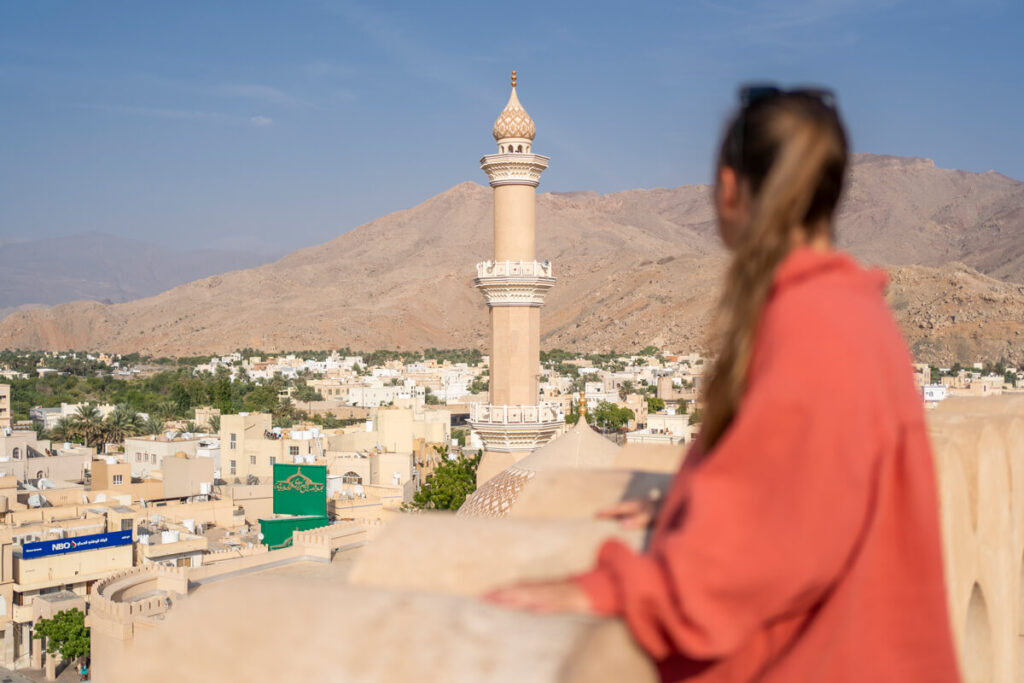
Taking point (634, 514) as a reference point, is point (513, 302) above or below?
above

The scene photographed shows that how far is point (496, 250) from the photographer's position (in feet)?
53.6

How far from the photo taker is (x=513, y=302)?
16078mm

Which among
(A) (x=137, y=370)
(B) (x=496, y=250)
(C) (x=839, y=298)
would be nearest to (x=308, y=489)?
(B) (x=496, y=250)

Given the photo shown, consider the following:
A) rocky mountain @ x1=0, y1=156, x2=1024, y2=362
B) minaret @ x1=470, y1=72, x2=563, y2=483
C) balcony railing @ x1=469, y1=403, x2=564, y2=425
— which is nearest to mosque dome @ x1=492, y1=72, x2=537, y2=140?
minaret @ x1=470, y1=72, x2=563, y2=483

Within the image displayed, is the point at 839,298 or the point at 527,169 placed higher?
the point at 527,169

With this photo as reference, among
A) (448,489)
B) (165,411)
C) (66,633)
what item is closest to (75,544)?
(66,633)

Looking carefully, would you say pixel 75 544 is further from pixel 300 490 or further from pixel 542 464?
pixel 542 464

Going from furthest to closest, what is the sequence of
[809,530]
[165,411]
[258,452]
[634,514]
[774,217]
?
[165,411]
[258,452]
[634,514]
[774,217]
[809,530]

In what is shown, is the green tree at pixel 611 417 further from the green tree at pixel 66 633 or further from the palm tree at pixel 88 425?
the green tree at pixel 66 633

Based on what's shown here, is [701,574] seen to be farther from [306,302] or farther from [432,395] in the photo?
[306,302]

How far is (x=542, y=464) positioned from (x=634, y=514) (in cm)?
1139

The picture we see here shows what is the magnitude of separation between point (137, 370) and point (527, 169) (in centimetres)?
6970

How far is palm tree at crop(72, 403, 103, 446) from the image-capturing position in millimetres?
35500

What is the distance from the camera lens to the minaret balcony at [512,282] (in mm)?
15914
